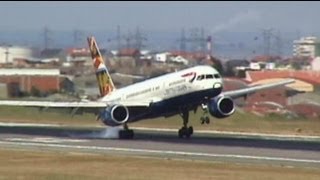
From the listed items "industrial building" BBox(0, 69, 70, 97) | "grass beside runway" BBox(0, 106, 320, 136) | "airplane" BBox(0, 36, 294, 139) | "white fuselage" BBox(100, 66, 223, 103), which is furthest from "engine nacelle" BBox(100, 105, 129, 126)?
"industrial building" BBox(0, 69, 70, 97)

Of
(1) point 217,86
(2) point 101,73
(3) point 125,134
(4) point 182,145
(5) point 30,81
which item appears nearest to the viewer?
(4) point 182,145

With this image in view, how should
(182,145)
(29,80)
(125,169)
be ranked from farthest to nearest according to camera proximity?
1. (29,80)
2. (182,145)
3. (125,169)

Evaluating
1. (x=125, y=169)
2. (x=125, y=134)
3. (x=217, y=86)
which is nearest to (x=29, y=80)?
(x=125, y=134)

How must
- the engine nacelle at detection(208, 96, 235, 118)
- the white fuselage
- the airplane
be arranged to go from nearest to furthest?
the white fuselage
the airplane
the engine nacelle at detection(208, 96, 235, 118)

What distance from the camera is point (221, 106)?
66500 mm

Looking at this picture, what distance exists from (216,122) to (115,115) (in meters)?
25.7

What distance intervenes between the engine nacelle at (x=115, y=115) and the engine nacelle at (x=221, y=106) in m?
4.88

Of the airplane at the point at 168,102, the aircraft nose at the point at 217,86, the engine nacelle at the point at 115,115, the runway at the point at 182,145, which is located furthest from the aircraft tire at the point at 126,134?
the aircraft nose at the point at 217,86

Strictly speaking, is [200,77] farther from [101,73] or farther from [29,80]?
[29,80]

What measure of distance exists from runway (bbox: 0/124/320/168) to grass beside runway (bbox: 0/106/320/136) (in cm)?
913

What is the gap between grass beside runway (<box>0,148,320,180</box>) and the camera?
37875 mm

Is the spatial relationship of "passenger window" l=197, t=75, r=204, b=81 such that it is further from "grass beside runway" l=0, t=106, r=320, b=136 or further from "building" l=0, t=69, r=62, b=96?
"building" l=0, t=69, r=62, b=96

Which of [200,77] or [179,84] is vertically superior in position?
[200,77]

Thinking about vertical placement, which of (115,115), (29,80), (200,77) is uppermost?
(200,77)
